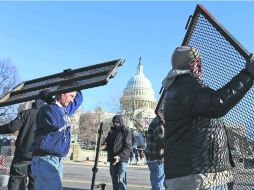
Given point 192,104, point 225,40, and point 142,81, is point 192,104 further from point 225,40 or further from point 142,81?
point 142,81

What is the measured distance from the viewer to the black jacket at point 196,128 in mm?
3396

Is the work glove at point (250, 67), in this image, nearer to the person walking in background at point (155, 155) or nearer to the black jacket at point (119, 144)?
the person walking in background at point (155, 155)

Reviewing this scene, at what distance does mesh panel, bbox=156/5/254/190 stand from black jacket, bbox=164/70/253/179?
5cm

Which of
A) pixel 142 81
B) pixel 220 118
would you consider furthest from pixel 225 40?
pixel 142 81

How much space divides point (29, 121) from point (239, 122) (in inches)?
180

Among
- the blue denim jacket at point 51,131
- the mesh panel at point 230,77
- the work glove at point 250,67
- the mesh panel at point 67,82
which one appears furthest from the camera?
the blue denim jacket at point 51,131

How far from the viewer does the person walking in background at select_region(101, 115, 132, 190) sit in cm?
1023

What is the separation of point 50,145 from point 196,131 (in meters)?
2.36

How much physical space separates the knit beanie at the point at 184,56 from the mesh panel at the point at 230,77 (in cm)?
19

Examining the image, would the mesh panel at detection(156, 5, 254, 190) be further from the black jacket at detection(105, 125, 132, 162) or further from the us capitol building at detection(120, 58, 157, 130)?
the us capitol building at detection(120, 58, 157, 130)

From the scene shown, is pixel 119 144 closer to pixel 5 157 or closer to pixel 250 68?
pixel 5 157

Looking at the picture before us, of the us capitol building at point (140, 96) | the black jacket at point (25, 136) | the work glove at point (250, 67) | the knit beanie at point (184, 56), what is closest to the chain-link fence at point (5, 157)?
the black jacket at point (25, 136)

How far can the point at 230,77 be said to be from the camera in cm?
375

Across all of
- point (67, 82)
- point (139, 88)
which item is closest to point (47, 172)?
point (67, 82)
